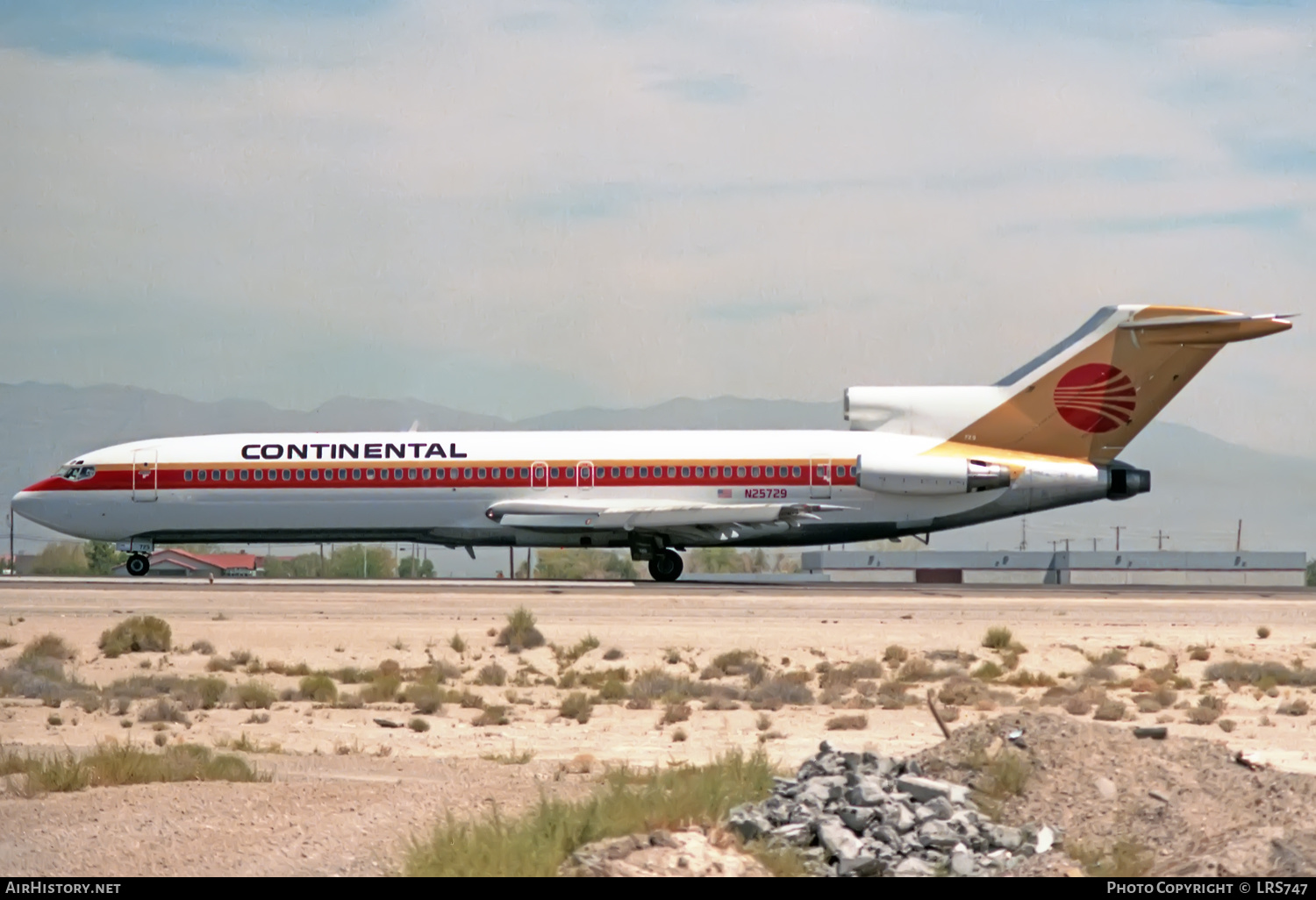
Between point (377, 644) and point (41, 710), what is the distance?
779 cm

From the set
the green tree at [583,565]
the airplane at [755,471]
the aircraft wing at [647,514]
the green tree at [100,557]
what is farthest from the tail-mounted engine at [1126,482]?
the green tree at [100,557]

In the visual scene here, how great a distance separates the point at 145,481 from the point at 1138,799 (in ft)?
126

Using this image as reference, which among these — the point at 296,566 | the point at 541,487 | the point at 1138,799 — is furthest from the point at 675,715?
the point at 296,566

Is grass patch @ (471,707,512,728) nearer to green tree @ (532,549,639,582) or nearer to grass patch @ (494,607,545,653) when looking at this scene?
grass patch @ (494,607,545,653)

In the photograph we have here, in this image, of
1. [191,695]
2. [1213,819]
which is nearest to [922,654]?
[191,695]

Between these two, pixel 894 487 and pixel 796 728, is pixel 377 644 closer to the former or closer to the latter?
pixel 796 728

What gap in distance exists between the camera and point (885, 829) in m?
10.4

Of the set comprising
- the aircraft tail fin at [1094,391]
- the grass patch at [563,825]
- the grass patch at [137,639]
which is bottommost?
the grass patch at [563,825]

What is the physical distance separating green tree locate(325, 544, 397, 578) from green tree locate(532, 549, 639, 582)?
664cm

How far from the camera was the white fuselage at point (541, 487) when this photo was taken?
42.4 meters

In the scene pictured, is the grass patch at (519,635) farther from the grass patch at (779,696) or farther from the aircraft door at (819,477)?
the aircraft door at (819,477)

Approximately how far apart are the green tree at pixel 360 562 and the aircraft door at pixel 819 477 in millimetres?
38237
